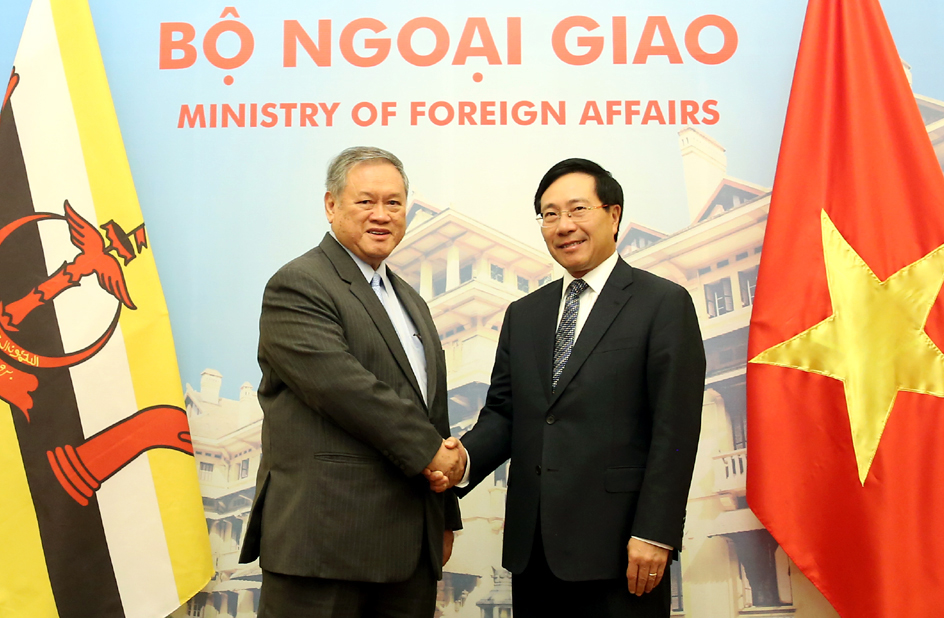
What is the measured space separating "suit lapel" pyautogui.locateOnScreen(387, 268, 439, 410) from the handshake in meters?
0.12

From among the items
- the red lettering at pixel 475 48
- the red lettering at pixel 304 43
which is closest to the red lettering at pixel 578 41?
the red lettering at pixel 475 48

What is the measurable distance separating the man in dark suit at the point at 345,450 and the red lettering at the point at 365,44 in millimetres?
978

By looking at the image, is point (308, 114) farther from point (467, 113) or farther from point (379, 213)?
point (379, 213)

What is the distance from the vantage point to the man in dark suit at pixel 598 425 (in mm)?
1609

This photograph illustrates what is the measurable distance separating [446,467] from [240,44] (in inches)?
74.2

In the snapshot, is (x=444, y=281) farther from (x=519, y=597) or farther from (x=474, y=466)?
(x=519, y=597)

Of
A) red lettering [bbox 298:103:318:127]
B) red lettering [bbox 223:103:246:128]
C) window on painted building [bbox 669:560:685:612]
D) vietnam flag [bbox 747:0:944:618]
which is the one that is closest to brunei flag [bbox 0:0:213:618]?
red lettering [bbox 223:103:246:128]

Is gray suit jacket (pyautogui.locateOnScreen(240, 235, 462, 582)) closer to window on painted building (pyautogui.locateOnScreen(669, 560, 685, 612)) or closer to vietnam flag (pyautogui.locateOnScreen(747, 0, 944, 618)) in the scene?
window on painted building (pyautogui.locateOnScreen(669, 560, 685, 612))

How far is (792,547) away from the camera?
2.17 metres

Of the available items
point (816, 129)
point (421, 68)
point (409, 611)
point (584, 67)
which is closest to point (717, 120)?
point (816, 129)

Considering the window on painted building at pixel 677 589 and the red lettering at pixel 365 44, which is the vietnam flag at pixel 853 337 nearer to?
the window on painted building at pixel 677 589

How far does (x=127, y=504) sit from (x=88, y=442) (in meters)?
0.24

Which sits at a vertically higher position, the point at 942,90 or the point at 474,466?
the point at 942,90

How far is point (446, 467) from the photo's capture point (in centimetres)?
172
